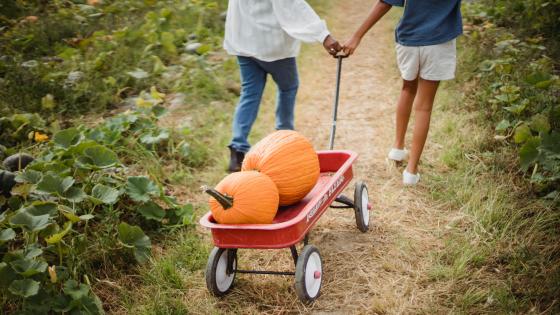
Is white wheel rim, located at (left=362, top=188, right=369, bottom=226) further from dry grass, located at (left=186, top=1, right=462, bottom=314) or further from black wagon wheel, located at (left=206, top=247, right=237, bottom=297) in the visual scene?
black wagon wheel, located at (left=206, top=247, right=237, bottom=297)

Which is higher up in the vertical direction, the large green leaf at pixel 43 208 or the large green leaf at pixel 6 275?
the large green leaf at pixel 43 208

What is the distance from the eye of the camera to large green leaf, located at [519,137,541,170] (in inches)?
129

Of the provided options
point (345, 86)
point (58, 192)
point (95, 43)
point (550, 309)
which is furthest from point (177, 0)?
point (550, 309)

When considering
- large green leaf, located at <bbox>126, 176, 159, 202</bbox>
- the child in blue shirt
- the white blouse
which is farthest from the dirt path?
the white blouse

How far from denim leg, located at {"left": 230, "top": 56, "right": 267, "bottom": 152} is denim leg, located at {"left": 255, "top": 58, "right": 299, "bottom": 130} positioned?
0.11 m

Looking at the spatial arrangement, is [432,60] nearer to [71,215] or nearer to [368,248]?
[368,248]

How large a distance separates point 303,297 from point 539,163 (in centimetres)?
183

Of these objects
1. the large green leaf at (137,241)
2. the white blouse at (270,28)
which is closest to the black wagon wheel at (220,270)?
the large green leaf at (137,241)

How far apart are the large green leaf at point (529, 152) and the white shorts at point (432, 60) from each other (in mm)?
661

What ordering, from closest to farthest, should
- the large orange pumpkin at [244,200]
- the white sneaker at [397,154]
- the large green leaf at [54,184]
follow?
the large orange pumpkin at [244,200] → the large green leaf at [54,184] → the white sneaker at [397,154]

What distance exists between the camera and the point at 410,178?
379cm

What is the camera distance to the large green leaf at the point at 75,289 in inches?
98.7

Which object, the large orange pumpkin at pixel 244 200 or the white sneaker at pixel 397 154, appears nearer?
the large orange pumpkin at pixel 244 200

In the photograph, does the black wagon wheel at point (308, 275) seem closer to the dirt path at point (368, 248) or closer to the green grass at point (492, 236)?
the dirt path at point (368, 248)
